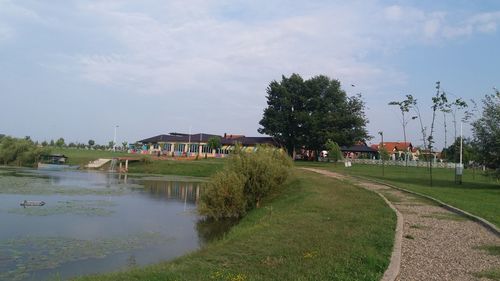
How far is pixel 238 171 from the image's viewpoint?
78.1 feet

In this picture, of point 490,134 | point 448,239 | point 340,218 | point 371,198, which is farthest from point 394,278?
point 490,134

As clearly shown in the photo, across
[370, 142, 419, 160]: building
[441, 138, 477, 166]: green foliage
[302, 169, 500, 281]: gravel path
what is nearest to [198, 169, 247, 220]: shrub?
[302, 169, 500, 281]: gravel path

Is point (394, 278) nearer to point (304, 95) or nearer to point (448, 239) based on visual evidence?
point (448, 239)

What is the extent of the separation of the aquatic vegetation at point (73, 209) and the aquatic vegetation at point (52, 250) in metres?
5.83

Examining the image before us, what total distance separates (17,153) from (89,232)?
186 feet

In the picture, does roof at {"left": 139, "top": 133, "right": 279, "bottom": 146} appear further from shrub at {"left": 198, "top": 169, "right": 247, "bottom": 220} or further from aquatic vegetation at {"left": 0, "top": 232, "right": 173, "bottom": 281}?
aquatic vegetation at {"left": 0, "top": 232, "right": 173, "bottom": 281}

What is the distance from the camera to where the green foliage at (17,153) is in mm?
66000

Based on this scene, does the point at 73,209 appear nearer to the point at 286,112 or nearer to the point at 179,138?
the point at 286,112

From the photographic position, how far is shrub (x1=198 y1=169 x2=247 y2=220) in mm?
22156

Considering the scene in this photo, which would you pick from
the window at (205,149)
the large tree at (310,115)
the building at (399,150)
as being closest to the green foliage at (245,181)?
the large tree at (310,115)

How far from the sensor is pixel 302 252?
9.82 meters

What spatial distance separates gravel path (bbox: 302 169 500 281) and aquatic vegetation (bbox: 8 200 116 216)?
14638mm

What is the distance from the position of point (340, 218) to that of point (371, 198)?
566 centimetres

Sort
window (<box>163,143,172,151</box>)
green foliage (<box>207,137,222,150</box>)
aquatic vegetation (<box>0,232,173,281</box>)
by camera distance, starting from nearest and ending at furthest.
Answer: aquatic vegetation (<box>0,232,173,281</box>)
green foliage (<box>207,137,222,150</box>)
window (<box>163,143,172,151</box>)
